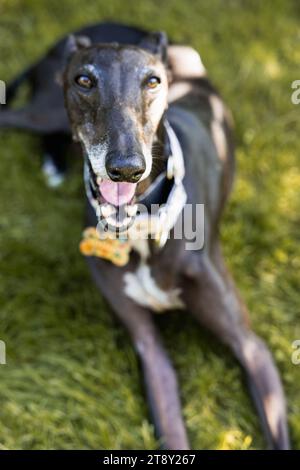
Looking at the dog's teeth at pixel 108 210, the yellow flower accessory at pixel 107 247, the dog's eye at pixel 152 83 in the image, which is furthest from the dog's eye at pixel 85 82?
the yellow flower accessory at pixel 107 247

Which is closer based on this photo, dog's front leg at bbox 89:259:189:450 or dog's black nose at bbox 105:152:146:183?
dog's black nose at bbox 105:152:146:183

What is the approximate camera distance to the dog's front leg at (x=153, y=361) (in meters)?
3.18

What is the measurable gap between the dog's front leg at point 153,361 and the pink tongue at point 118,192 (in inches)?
23.0

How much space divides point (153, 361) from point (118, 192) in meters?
0.98

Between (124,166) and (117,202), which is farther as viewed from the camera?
(117,202)

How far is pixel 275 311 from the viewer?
3.66m

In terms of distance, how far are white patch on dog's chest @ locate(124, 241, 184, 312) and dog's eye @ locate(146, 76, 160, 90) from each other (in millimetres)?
727

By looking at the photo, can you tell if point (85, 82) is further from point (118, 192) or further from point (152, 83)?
point (118, 192)

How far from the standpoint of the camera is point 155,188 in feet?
9.51

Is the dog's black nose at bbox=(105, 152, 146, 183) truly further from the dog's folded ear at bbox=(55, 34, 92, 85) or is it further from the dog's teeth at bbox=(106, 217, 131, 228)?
the dog's folded ear at bbox=(55, 34, 92, 85)

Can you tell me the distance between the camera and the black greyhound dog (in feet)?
8.80

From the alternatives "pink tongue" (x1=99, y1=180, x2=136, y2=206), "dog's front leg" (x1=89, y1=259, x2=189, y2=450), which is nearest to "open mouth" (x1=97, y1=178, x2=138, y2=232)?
"pink tongue" (x1=99, y1=180, x2=136, y2=206)

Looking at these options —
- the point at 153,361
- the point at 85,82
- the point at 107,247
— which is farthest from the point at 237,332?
the point at 85,82
